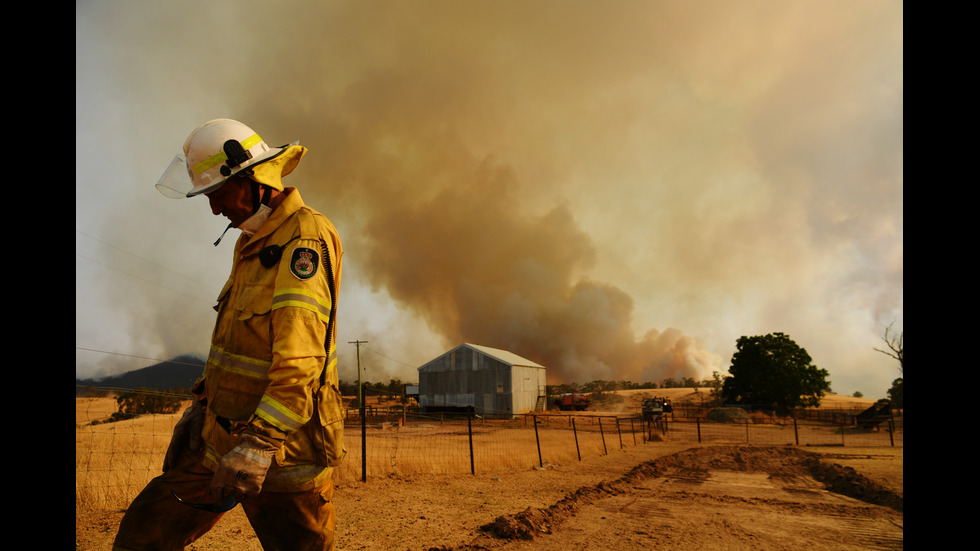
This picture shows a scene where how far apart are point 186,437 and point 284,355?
979mm

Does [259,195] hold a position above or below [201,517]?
above

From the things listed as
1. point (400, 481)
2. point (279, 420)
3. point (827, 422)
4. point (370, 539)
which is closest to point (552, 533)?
point (370, 539)

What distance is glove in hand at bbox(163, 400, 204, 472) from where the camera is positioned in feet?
7.72

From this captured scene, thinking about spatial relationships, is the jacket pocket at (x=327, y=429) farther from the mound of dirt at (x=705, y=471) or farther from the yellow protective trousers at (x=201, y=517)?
the mound of dirt at (x=705, y=471)

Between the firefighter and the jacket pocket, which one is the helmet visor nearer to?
the firefighter

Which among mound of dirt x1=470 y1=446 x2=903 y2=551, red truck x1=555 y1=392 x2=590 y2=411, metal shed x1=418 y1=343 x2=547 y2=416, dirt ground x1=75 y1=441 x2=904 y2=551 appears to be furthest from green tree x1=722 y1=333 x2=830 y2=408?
dirt ground x1=75 y1=441 x2=904 y2=551

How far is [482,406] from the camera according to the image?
139 feet

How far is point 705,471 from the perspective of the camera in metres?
12.5

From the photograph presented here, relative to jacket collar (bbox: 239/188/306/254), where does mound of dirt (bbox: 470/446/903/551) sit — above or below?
below

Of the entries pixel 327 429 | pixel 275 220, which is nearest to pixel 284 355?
pixel 327 429

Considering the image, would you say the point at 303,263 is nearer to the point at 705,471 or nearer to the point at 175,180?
the point at 175,180

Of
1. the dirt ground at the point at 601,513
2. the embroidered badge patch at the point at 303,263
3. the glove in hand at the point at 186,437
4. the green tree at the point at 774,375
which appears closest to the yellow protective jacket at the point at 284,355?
the embroidered badge patch at the point at 303,263

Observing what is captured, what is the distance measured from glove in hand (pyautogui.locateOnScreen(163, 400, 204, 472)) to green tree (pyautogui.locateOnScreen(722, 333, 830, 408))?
53.2m

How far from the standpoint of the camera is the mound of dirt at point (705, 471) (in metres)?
5.83
